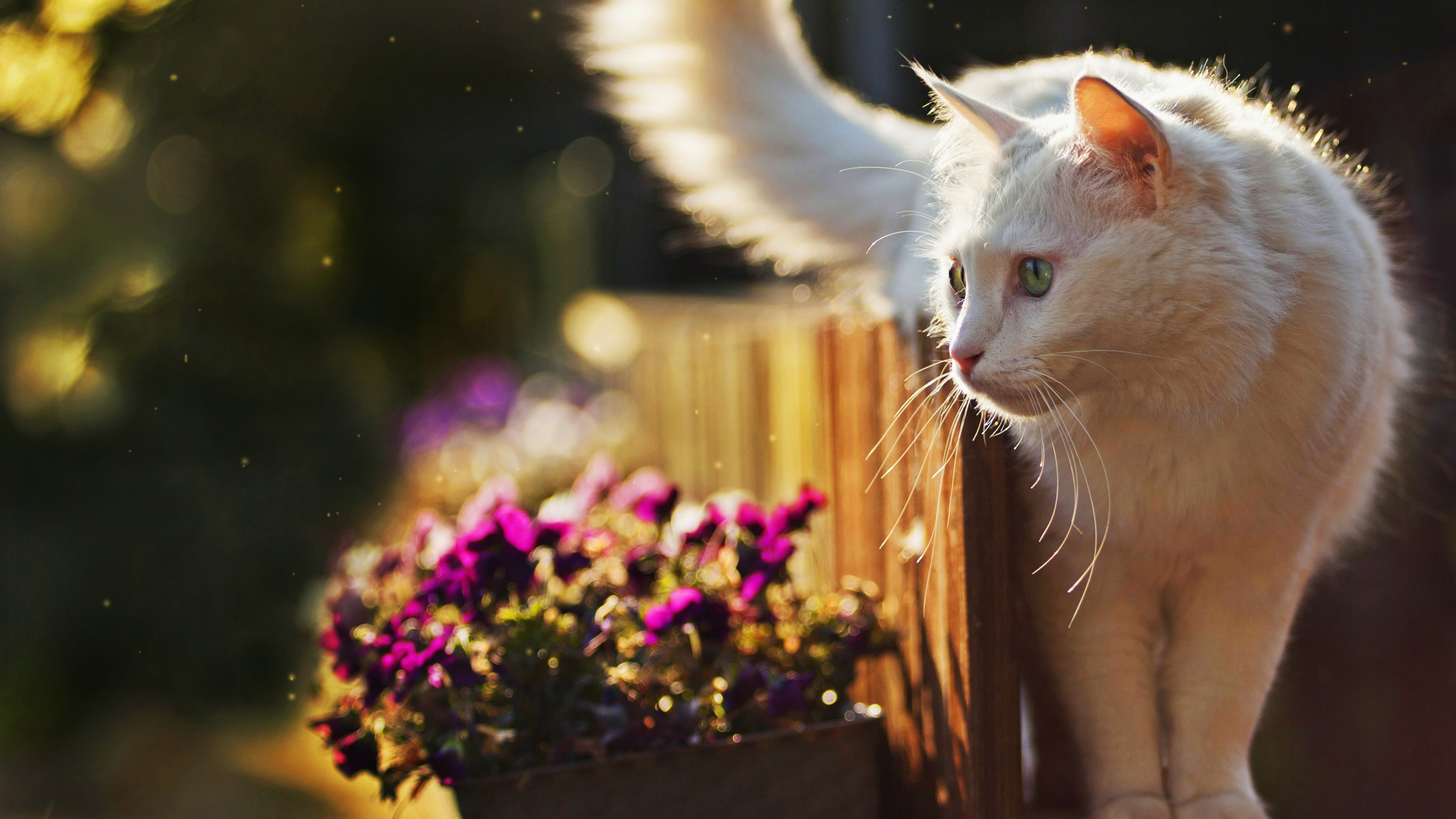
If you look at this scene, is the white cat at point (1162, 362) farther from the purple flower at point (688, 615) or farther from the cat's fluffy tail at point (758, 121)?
the purple flower at point (688, 615)

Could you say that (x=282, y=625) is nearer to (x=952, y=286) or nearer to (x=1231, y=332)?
(x=952, y=286)

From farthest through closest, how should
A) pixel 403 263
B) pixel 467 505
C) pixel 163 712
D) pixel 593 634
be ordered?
pixel 403 263 < pixel 163 712 < pixel 467 505 < pixel 593 634

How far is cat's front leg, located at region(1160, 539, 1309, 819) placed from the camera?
3.22ft

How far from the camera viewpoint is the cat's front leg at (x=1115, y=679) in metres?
0.99

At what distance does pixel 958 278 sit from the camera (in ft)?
3.02

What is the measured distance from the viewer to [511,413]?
11.6ft

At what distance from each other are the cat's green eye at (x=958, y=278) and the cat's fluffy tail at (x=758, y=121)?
0.39 m

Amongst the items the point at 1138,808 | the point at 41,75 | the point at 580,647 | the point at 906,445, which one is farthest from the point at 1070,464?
the point at 41,75

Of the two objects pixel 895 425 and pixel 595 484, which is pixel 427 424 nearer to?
pixel 595 484

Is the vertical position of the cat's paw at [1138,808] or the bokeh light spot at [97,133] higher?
the cat's paw at [1138,808]

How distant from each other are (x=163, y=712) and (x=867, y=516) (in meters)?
2.37

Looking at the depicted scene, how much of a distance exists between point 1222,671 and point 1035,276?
20.8 inches

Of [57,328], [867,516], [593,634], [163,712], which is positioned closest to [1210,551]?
[867,516]

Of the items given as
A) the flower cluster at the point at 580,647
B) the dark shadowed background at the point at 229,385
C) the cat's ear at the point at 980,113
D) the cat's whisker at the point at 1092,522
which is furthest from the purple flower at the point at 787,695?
the dark shadowed background at the point at 229,385
